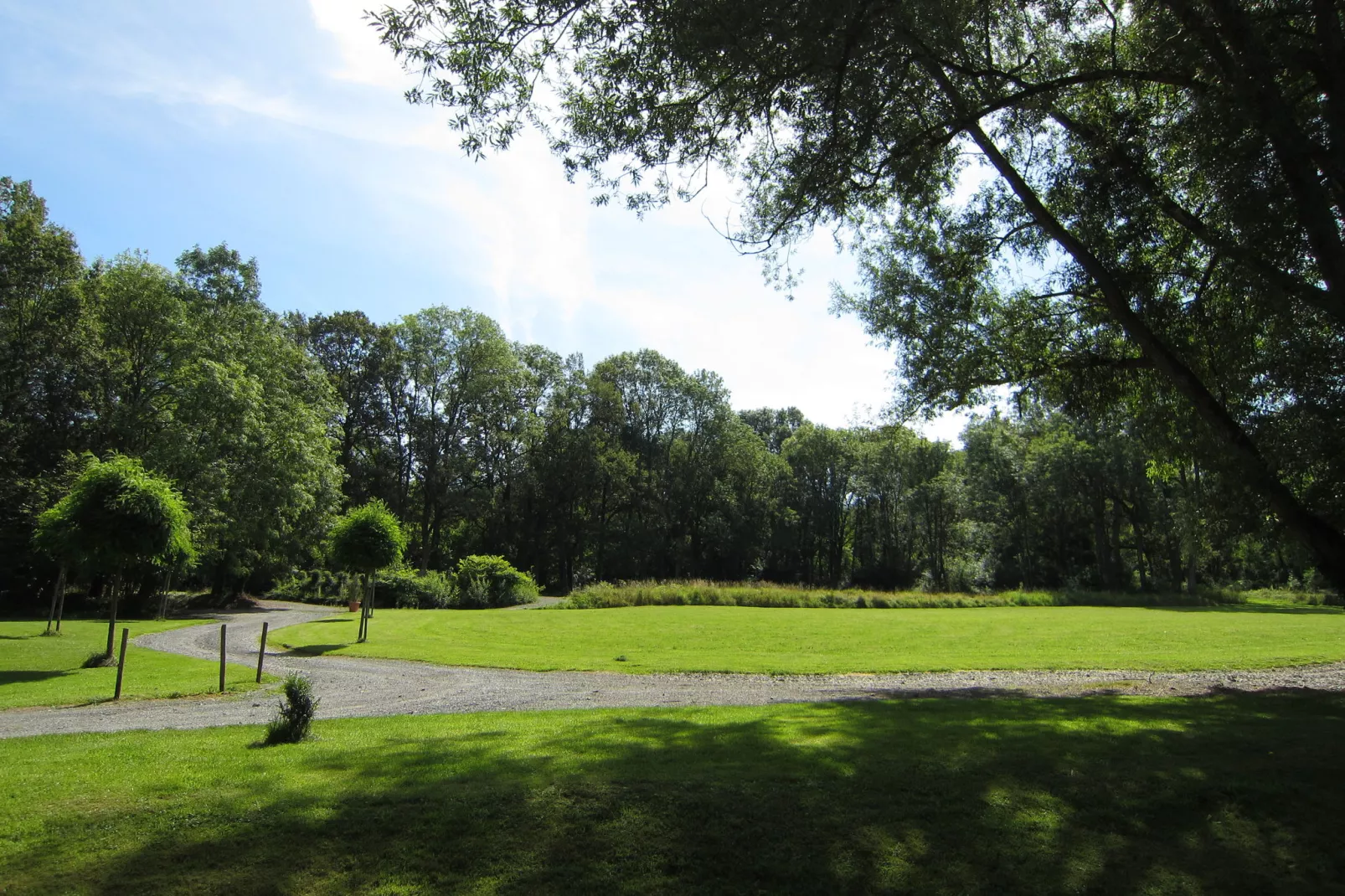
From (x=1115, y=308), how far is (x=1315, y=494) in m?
3.41

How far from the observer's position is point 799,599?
1484 inches

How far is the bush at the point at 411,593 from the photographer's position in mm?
38875

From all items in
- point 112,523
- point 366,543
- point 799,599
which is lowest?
point 799,599

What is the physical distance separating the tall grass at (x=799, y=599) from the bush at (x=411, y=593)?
22.4 ft

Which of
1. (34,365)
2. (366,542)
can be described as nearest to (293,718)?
(366,542)

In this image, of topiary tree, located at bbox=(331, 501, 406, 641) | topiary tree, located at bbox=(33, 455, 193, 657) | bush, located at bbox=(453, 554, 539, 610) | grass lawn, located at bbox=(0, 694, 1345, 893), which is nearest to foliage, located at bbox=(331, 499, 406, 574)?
topiary tree, located at bbox=(331, 501, 406, 641)

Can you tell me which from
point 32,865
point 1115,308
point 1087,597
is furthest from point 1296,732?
point 1087,597

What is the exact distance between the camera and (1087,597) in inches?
1630

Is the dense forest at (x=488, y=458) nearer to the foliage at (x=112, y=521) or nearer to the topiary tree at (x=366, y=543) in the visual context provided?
the topiary tree at (x=366, y=543)

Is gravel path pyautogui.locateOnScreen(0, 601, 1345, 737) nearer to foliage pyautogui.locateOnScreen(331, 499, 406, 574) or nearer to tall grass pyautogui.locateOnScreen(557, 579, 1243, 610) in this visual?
foliage pyautogui.locateOnScreen(331, 499, 406, 574)

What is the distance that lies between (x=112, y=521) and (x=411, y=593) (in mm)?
23423

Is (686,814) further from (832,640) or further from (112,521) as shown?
(832,640)

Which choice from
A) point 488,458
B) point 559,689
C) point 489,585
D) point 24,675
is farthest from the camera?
point 488,458

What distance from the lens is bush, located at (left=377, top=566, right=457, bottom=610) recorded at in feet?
128
